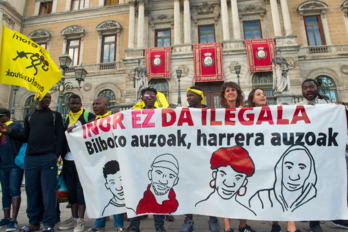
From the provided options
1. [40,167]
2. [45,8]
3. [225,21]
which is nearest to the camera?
[40,167]

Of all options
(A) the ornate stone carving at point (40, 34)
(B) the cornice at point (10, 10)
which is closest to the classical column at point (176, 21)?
(A) the ornate stone carving at point (40, 34)

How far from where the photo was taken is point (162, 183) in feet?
10.3

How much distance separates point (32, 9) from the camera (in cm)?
2398

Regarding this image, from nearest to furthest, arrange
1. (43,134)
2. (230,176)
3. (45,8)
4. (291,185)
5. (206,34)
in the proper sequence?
(291,185) → (230,176) → (43,134) → (206,34) → (45,8)

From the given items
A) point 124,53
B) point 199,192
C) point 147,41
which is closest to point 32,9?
point 124,53

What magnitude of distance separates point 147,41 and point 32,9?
14158 mm

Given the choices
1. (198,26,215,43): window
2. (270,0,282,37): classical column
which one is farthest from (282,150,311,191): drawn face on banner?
(198,26,215,43): window

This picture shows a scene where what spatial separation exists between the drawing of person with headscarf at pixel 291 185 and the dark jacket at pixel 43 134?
326 cm

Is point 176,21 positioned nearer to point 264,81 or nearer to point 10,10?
point 264,81

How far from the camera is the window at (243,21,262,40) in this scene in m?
19.6

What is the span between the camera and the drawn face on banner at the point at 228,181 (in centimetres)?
296

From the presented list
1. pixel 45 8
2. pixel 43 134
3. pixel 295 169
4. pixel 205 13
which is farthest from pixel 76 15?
pixel 295 169

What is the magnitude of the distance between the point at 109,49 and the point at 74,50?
12.2 ft

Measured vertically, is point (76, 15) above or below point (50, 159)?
above
